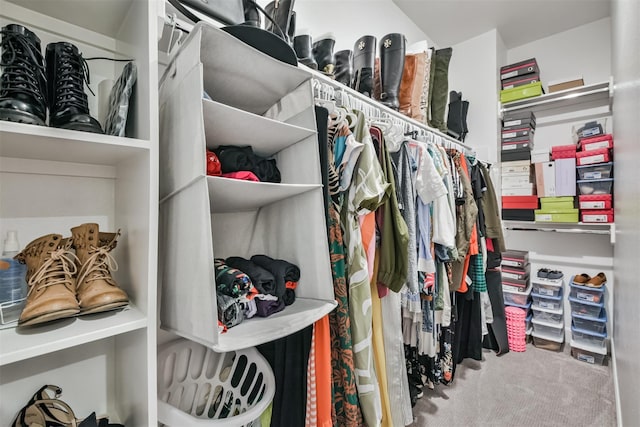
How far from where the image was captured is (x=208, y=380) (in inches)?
32.4

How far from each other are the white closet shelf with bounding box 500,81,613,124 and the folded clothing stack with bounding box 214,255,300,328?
2749 mm

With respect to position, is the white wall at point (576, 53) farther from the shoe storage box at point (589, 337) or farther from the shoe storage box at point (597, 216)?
the shoe storage box at point (589, 337)

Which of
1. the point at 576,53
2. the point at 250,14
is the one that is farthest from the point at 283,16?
the point at 576,53

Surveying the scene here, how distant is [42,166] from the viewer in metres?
0.68

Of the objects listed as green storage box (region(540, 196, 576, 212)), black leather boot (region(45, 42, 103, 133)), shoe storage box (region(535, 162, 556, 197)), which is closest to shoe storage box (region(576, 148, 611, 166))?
shoe storage box (region(535, 162, 556, 197))

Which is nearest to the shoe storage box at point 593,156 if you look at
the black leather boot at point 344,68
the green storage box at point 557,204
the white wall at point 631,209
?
the green storage box at point 557,204

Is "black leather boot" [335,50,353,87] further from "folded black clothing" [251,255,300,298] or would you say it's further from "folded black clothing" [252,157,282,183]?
"folded black clothing" [251,255,300,298]

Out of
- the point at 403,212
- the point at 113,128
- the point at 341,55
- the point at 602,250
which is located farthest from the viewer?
the point at 602,250

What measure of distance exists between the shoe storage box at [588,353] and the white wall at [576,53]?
7.00ft

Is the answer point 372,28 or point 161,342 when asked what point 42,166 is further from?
point 372,28

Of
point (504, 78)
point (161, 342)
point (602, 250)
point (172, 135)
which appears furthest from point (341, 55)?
point (602, 250)


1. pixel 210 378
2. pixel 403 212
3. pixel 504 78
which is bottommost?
pixel 210 378

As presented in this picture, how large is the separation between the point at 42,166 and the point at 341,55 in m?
1.25

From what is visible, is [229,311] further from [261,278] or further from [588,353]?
[588,353]
